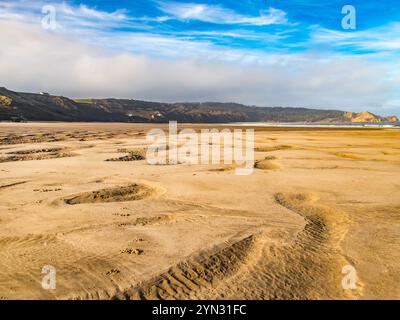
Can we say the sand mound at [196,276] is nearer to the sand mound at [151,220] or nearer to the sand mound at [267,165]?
the sand mound at [151,220]

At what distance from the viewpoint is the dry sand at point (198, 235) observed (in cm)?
380

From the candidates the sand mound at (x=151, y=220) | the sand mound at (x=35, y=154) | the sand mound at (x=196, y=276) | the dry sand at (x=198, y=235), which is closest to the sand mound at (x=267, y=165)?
the dry sand at (x=198, y=235)

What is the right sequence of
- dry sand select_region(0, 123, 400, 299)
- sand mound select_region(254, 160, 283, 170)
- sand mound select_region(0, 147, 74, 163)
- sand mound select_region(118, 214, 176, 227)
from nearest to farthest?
dry sand select_region(0, 123, 400, 299) < sand mound select_region(118, 214, 176, 227) < sand mound select_region(254, 160, 283, 170) < sand mound select_region(0, 147, 74, 163)

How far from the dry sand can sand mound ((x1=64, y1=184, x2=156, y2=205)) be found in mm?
41

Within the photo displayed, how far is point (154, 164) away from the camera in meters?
12.1

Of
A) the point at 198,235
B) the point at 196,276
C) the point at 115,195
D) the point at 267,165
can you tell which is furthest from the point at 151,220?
the point at 267,165

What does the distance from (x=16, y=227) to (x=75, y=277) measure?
7.23 ft

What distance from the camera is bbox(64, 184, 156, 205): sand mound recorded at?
23.8 feet

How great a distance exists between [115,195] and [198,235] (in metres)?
3.12

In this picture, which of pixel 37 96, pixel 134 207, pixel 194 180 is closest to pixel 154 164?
pixel 194 180

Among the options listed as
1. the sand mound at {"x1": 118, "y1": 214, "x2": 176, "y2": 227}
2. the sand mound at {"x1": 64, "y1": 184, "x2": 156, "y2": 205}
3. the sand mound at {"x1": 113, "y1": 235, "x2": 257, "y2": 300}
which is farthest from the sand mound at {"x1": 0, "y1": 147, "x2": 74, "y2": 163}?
the sand mound at {"x1": 113, "y1": 235, "x2": 257, "y2": 300}

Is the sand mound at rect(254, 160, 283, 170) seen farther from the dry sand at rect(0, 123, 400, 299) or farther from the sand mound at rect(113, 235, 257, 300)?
the sand mound at rect(113, 235, 257, 300)

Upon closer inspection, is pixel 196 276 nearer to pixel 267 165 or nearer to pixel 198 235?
pixel 198 235

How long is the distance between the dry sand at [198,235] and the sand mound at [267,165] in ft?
4.98
